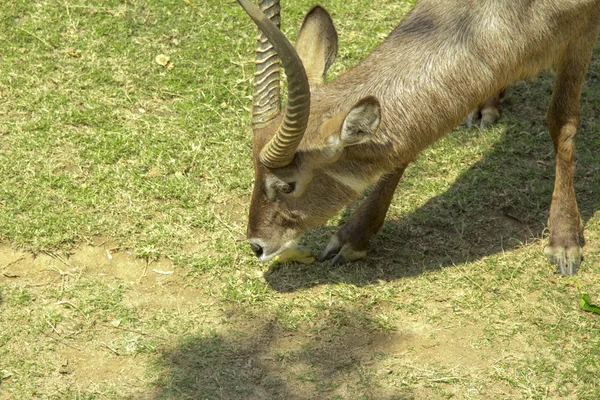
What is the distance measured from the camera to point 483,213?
6293mm

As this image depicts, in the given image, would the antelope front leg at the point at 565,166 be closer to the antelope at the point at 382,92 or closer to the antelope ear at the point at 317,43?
the antelope at the point at 382,92

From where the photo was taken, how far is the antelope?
16.2ft

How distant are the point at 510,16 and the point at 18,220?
3.68m

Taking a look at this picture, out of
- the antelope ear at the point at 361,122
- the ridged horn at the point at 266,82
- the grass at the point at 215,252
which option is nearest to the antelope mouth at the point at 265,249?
the grass at the point at 215,252

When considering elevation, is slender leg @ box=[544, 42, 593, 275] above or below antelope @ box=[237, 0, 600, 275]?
below

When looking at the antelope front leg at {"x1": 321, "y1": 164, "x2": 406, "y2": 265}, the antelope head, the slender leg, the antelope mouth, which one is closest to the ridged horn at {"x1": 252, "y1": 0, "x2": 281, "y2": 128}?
the antelope head

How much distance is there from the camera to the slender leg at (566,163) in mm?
5762

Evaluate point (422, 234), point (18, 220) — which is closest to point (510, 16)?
point (422, 234)

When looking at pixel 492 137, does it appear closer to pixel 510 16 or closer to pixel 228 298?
pixel 510 16

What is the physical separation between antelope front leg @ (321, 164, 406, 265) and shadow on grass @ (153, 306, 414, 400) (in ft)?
1.81

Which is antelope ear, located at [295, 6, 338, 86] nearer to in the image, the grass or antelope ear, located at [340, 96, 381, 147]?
antelope ear, located at [340, 96, 381, 147]

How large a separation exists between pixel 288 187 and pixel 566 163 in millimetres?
2303

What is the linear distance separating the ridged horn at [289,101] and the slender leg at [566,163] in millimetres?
2239

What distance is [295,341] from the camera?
5066mm
